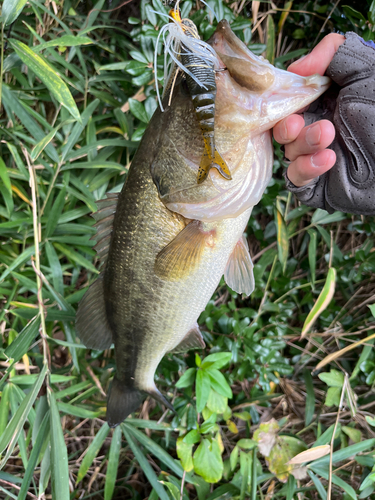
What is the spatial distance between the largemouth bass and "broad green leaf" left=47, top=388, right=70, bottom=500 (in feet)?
0.91

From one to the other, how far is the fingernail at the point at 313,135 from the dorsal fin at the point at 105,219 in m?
0.60

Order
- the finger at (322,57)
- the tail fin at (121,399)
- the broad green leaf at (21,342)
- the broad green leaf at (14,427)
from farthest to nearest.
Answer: the tail fin at (121,399) → the broad green leaf at (21,342) → the broad green leaf at (14,427) → the finger at (322,57)

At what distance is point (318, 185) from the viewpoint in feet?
3.37

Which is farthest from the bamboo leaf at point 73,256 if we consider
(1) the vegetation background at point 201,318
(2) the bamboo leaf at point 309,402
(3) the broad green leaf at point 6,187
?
(2) the bamboo leaf at point 309,402

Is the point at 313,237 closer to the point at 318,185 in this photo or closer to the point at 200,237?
the point at 318,185

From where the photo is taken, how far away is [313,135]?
817 mm

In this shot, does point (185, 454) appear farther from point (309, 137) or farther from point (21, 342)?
point (309, 137)

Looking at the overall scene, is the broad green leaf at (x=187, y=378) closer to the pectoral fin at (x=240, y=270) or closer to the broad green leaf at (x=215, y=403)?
the broad green leaf at (x=215, y=403)

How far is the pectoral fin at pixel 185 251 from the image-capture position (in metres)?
0.94

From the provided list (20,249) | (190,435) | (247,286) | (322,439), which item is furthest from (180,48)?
(322,439)

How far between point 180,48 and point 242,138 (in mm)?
250

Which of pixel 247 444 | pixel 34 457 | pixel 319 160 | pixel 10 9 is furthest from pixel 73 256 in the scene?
pixel 247 444

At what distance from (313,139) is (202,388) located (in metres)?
1.18

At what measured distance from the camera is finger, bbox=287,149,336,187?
2.79 ft
